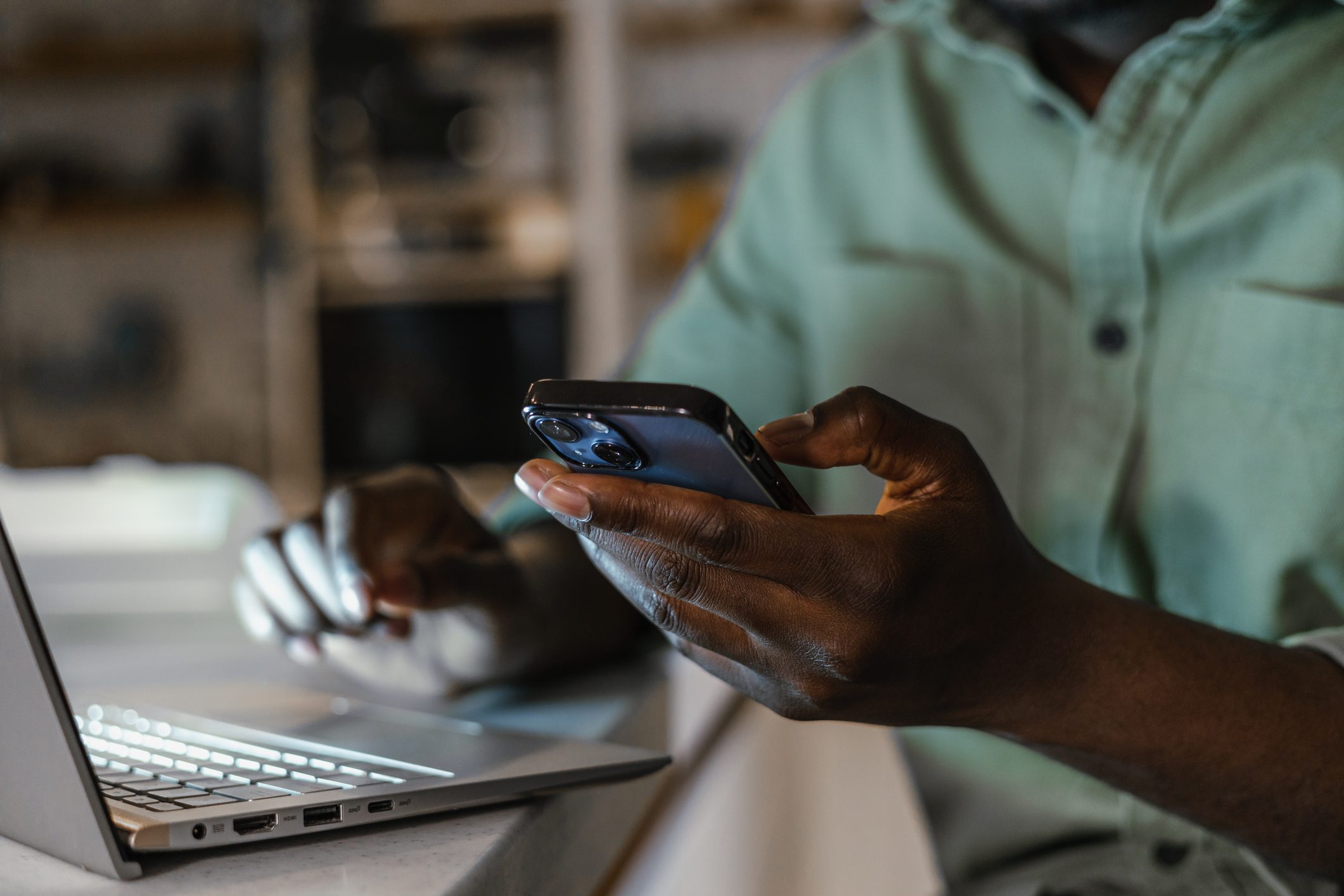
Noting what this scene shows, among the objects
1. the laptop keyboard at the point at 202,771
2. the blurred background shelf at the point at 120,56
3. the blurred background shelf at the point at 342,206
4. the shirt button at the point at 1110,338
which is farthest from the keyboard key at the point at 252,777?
the blurred background shelf at the point at 120,56

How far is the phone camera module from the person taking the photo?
300 mm

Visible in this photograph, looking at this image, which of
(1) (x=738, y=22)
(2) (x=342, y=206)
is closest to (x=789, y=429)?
(1) (x=738, y=22)

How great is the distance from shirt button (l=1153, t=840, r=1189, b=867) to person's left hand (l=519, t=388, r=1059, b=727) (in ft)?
0.98

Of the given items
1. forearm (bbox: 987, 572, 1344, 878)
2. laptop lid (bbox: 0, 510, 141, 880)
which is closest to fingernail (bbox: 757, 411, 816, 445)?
forearm (bbox: 987, 572, 1344, 878)

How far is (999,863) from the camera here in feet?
2.11

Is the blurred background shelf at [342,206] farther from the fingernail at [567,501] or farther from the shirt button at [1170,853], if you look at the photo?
the fingernail at [567,501]

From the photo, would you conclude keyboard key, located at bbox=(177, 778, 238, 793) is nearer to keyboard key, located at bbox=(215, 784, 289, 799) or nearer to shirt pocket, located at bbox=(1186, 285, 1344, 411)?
keyboard key, located at bbox=(215, 784, 289, 799)

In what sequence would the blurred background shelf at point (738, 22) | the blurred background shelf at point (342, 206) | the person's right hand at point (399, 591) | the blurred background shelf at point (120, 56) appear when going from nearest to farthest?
the person's right hand at point (399, 591)
the blurred background shelf at point (738, 22)
the blurred background shelf at point (342, 206)
the blurred background shelf at point (120, 56)

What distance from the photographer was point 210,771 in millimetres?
374

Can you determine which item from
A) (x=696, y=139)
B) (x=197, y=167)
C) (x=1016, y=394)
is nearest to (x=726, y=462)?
(x=1016, y=394)

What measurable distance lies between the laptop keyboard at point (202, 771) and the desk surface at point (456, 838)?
0.02m

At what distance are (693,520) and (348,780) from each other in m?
0.18

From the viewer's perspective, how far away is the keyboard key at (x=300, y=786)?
13.5 inches

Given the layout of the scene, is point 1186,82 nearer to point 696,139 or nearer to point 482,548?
point 482,548
